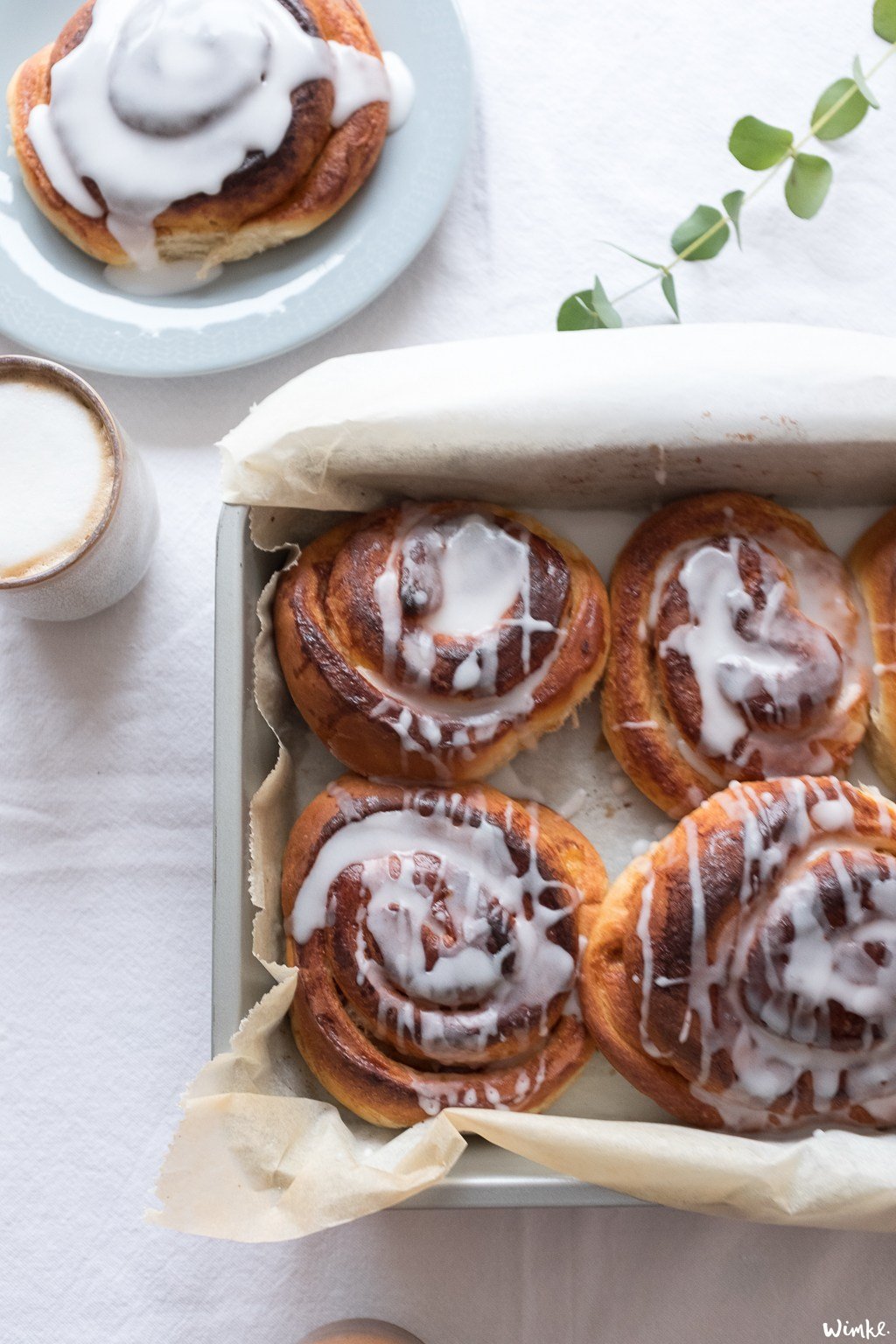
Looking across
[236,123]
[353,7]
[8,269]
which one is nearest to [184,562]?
[8,269]

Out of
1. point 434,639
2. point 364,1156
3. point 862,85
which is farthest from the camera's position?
point 862,85

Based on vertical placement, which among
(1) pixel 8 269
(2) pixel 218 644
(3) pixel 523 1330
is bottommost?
(3) pixel 523 1330

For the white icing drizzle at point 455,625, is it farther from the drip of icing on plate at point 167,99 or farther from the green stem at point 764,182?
the drip of icing on plate at point 167,99

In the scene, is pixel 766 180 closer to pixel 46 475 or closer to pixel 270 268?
pixel 270 268

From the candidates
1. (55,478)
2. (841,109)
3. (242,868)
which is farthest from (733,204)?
(242,868)

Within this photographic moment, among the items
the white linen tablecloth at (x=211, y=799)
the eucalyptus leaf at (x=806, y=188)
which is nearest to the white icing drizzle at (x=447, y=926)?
the white linen tablecloth at (x=211, y=799)

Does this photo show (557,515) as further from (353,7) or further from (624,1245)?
(624,1245)

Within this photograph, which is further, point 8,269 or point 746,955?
point 8,269
